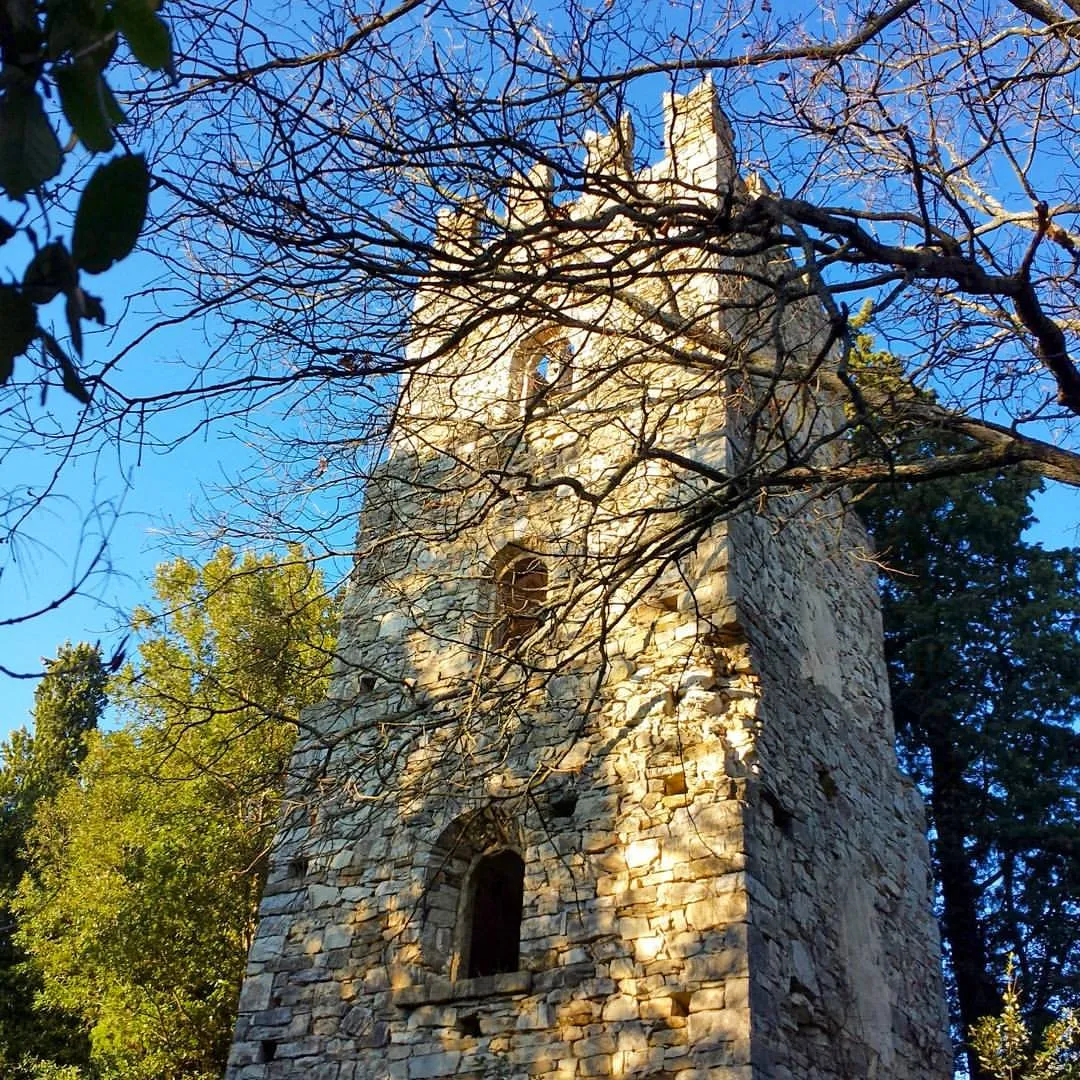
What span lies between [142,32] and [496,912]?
702cm

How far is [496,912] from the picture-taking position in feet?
25.2

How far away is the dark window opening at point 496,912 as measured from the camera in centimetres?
740

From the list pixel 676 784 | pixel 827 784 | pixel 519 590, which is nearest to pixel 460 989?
pixel 676 784

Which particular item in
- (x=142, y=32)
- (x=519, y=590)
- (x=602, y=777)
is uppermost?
(x=519, y=590)

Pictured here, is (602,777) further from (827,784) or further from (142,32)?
(142,32)

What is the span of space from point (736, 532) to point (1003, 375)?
2352mm

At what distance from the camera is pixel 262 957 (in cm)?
744

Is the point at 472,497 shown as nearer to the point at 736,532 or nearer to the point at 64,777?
the point at 736,532

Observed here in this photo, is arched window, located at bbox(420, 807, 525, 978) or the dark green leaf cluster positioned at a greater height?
arched window, located at bbox(420, 807, 525, 978)

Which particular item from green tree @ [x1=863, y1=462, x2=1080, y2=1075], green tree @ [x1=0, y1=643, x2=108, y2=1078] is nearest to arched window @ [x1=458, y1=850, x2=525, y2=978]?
green tree @ [x1=0, y1=643, x2=108, y2=1078]

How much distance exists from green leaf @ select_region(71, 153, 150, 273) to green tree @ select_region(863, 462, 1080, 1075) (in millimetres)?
12435

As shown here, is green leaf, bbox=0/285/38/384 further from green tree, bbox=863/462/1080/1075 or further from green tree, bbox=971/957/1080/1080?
green tree, bbox=863/462/1080/1075

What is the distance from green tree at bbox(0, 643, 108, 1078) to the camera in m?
15.2

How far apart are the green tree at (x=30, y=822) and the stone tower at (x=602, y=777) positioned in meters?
4.45
